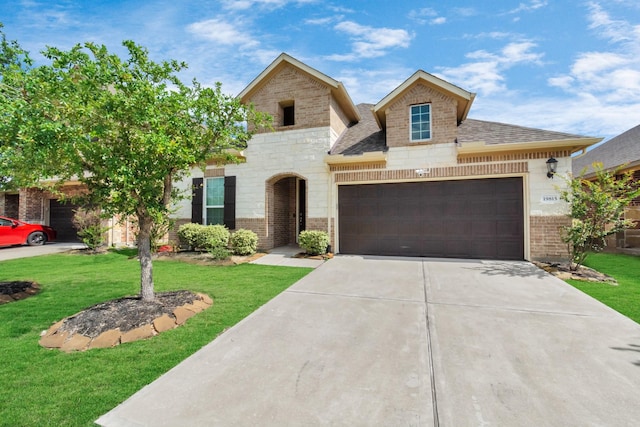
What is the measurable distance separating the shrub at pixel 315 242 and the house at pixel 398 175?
667 millimetres

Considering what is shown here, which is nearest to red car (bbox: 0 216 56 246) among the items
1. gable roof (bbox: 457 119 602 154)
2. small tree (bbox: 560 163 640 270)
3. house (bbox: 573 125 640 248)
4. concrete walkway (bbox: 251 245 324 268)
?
concrete walkway (bbox: 251 245 324 268)

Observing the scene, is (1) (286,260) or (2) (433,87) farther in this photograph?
(2) (433,87)

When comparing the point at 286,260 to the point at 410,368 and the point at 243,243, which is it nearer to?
the point at 243,243

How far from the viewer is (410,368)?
2.67 m

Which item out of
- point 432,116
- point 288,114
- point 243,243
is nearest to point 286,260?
point 243,243

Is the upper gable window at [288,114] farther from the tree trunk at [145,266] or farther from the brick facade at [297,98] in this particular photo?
the tree trunk at [145,266]

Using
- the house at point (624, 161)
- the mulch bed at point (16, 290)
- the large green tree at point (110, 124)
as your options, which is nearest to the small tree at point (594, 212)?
the house at point (624, 161)

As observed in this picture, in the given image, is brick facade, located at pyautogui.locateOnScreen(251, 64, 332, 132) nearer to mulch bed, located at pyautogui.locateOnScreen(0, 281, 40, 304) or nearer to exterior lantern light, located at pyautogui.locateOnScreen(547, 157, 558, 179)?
exterior lantern light, located at pyautogui.locateOnScreen(547, 157, 558, 179)

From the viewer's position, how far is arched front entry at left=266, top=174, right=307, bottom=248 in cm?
1021

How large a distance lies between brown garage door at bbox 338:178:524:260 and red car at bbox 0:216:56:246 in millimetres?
14401

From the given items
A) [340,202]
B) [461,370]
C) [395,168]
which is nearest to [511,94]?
[395,168]

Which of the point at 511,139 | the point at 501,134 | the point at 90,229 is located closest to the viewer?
the point at 511,139

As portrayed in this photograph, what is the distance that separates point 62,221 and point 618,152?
29167 millimetres

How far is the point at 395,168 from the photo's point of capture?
29.6 ft
